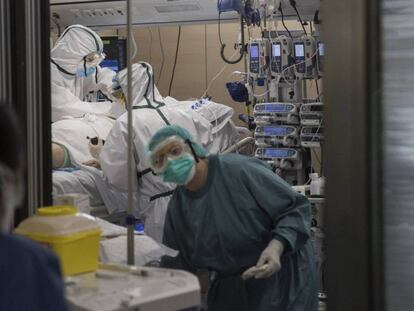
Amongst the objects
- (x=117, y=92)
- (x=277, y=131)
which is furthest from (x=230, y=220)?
(x=117, y=92)

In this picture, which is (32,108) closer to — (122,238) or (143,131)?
(122,238)

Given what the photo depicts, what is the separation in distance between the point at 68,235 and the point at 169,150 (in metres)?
1.11

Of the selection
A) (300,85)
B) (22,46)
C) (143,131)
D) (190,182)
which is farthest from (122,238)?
(300,85)

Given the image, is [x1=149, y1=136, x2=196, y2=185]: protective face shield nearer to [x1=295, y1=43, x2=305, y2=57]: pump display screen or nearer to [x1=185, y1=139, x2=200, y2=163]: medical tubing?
[x1=185, y1=139, x2=200, y2=163]: medical tubing

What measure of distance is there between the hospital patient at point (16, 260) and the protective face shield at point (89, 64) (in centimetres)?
418

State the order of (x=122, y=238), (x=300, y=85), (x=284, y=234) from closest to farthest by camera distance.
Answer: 1. (x=122, y=238)
2. (x=284, y=234)
3. (x=300, y=85)

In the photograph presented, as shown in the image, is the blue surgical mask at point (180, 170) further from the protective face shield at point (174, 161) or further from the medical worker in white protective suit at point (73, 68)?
the medical worker in white protective suit at point (73, 68)

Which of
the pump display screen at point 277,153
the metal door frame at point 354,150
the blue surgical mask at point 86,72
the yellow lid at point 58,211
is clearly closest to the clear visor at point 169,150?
the yellow lid at point 58,211

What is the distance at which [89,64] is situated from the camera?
18.0 feet

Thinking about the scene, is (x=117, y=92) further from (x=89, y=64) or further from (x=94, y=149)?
(x=94, y=149)

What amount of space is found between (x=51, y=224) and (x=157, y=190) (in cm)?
255

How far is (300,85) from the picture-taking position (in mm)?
5121

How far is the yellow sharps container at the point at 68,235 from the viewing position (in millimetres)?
1773

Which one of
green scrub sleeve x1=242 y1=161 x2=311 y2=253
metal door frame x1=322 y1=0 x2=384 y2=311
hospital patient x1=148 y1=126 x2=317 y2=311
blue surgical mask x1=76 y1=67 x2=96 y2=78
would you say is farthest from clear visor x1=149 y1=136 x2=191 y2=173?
blue surgical mask x1=76 y1=67 x2=96 y2=78
